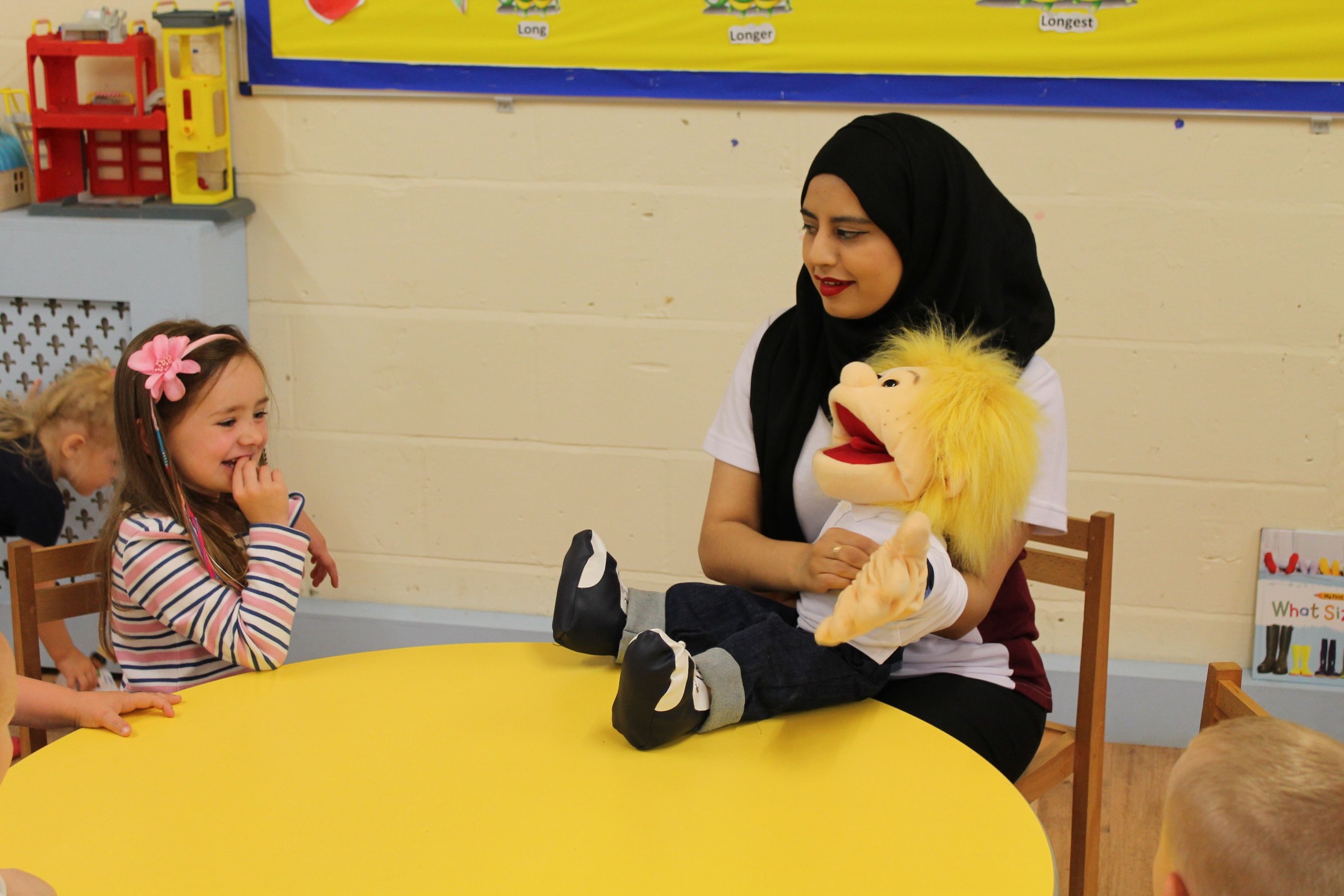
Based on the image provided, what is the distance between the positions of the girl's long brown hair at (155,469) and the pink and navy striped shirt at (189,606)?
0.02m

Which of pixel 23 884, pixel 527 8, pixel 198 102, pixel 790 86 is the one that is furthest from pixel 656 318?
pixel 23 884

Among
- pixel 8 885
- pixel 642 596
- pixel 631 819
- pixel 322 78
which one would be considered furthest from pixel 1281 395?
pixel 8 885

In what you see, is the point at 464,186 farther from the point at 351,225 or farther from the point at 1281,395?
the point at 1281,395

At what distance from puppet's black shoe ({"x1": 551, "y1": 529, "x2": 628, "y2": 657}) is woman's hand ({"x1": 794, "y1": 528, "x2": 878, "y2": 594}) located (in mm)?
229

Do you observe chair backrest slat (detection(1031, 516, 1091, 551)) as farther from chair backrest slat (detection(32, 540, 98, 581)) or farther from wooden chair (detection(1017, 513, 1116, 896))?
chair backrest slat (detection(32, 540, 98, 581))

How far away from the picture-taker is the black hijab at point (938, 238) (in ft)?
Result: 5.14

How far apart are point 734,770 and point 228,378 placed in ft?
2.98

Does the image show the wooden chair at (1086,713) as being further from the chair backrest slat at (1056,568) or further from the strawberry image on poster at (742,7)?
the strawberry image on poster at (742,7)

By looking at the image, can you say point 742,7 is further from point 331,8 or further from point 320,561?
point 320,561

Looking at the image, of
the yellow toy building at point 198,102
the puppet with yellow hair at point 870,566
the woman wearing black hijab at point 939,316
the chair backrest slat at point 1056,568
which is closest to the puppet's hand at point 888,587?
the puppet with yellow hair at point 870,566

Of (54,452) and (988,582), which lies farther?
(54,452)

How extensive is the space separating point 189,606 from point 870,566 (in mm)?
866

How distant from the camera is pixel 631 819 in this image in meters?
1.11

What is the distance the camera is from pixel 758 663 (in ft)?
4.29
